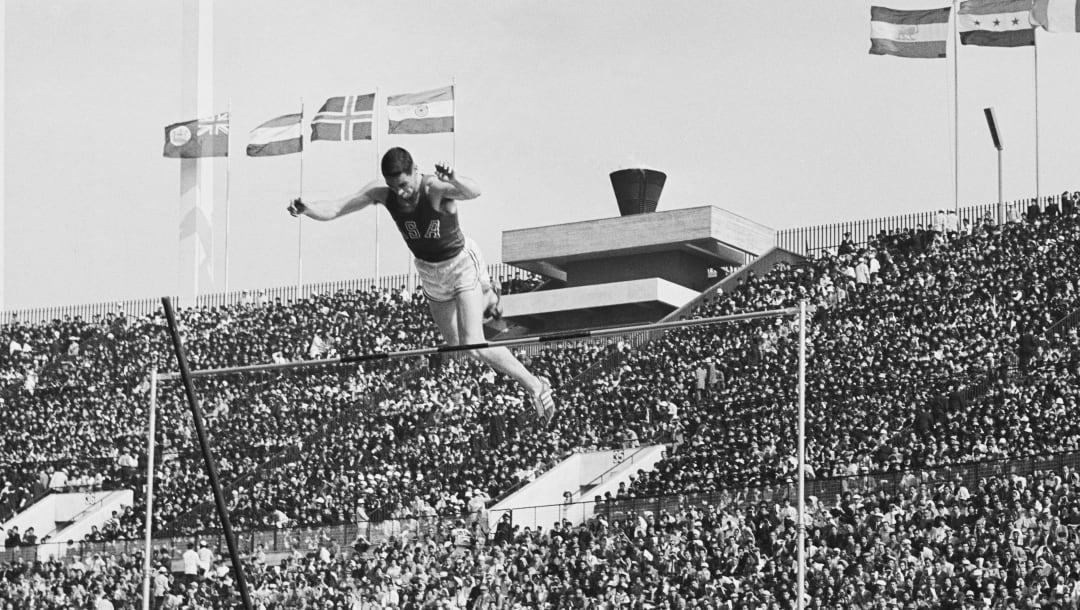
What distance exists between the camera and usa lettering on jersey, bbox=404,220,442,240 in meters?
14.4

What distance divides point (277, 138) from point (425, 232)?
1245 inches

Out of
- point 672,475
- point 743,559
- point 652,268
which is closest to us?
point 672,475

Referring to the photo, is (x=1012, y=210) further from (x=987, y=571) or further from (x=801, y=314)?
(x=801, y=314)

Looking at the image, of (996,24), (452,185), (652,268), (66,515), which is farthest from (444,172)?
(652,268)

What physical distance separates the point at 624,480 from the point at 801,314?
3.95m

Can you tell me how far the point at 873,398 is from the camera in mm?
28094

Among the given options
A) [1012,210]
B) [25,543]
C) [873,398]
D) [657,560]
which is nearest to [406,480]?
[657,560]

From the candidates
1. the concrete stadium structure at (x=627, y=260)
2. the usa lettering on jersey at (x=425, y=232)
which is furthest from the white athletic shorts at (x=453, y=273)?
the concrete stadium structure at (x=627, y=260)

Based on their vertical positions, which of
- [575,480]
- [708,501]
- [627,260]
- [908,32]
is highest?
[908,32]

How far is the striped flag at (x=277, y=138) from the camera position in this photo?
148 ft

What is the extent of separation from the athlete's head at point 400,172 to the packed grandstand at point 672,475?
8.63m

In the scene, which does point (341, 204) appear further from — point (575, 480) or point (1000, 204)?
point (1000, 204)

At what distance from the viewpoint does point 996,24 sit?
1510 inches

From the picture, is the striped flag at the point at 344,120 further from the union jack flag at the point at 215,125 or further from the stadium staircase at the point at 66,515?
the stadium staircase at the point at 66,515
